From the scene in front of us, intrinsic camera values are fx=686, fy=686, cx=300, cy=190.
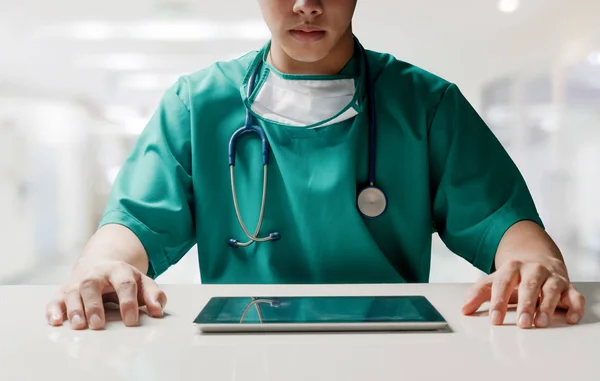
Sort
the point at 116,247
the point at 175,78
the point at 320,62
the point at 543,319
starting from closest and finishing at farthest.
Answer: the point at 543,319, the point at 116,247, the point at 320,62, the point at 175,78

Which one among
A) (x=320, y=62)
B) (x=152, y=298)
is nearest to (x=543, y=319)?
(x=152, y=298)

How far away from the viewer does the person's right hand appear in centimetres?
69

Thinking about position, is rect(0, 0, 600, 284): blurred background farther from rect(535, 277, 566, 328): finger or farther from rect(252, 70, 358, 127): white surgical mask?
rect(535, 277, 566, 328): finger

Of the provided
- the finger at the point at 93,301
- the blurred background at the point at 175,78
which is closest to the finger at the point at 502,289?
the finger at the point at 93,301

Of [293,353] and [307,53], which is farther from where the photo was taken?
[307,53]

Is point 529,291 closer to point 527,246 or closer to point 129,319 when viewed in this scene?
point 527,246

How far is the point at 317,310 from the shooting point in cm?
69

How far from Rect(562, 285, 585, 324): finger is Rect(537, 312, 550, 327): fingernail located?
1.2 inches

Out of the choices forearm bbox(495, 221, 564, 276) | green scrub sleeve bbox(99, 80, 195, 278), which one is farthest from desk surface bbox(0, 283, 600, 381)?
green scrub sleeve bbox(99, 80, 195, 278)

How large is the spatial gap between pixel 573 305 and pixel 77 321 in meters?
0.50

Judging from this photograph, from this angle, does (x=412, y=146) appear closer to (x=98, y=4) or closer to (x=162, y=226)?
(x=162, y=226)

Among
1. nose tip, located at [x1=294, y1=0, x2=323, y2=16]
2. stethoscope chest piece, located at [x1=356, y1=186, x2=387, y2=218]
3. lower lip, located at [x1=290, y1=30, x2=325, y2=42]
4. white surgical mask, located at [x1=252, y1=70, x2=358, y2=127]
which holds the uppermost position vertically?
nose tip, located at [x1=294, y1=0, x2=323, y2=16]

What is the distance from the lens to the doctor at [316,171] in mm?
1082

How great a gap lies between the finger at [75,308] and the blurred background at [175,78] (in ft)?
4.33
